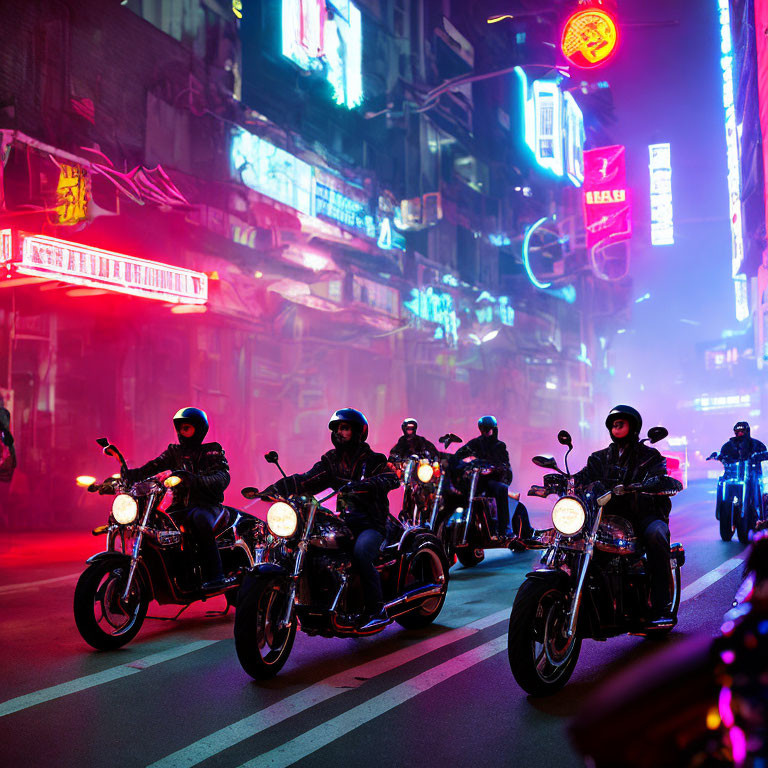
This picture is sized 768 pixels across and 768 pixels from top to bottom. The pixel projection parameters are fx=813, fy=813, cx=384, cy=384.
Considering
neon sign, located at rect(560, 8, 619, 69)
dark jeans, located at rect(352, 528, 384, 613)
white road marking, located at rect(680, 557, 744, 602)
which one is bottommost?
white road marking, located at rect(680, 557, 744, 602)

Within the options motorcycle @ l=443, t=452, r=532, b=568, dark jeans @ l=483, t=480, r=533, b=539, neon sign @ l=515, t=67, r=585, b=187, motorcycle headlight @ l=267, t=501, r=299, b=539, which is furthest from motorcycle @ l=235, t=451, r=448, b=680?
neon sign @ l=515, t=67, r=585, b=187

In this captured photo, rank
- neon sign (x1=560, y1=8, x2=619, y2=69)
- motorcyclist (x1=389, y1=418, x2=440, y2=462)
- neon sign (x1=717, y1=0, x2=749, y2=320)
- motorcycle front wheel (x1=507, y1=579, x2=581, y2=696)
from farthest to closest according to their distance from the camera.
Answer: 1. neon sign (x1=717, y1=0, x2=749, y2=320)
2. neon sign (x1=560, y1=8, x2=619, y2=69)
3. motorcyclist (x1=389, y1=418, x2=440, y2=462)
4. motorcycle front wheel (x1=507, y1=579, x2=581, y2=696)

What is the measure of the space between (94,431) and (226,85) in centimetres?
981

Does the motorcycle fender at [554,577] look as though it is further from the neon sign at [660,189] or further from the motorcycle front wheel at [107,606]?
the neon sign at [660,189]

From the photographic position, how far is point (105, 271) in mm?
14336

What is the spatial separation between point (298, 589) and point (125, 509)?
6.03 feet

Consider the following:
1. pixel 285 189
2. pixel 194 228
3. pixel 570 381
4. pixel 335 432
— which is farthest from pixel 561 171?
pixel 335 432

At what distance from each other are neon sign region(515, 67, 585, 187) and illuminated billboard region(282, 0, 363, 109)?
21920mm

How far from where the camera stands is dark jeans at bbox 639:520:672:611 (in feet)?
20.4

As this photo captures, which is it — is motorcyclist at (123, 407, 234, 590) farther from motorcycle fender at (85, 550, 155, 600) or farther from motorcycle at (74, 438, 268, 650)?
motorcycle fender at (85, 550, 155, 600)

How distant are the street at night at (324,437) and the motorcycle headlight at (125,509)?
18 mm

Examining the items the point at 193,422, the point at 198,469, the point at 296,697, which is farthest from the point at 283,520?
the point at 193,422

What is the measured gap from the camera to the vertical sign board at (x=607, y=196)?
4278 cm

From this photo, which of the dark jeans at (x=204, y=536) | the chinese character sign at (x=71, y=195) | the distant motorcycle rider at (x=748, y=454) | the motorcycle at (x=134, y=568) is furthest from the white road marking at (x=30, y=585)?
the distant motorcycle rider at (x=748, y=454)
